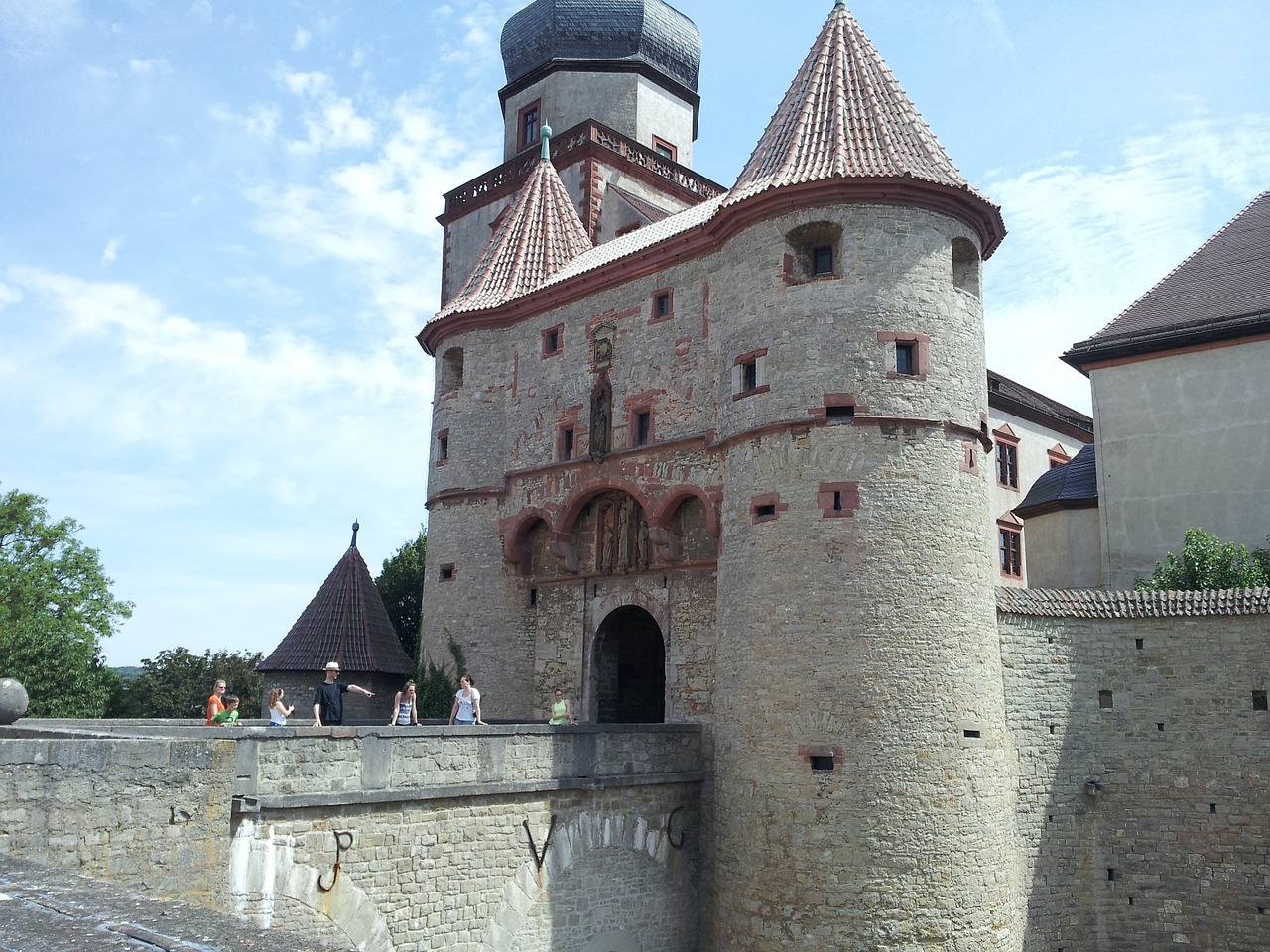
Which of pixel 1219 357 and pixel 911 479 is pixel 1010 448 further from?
pixel 911 479

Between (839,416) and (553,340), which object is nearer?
(839,416)

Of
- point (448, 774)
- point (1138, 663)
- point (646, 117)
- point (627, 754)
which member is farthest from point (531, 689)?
point (646, 117)

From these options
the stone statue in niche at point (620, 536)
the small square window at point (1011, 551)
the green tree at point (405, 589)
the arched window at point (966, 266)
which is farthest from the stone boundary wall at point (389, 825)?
the green tree at point (405, 589)

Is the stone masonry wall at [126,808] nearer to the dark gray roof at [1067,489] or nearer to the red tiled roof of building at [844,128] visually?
the red tiled roof of building at [844,128]

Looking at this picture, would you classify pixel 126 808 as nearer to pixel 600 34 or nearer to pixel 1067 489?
pixel 1067 489

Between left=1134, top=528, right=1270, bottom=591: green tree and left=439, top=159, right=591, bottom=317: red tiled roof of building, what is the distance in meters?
14.4

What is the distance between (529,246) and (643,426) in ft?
23.8

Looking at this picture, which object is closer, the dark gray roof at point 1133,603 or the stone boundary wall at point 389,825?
the stone boundary wall at point 389,825

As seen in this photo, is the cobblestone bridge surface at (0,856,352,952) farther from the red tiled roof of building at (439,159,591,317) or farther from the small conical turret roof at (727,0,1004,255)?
the red tiled roof of building at (439,159,591,317)

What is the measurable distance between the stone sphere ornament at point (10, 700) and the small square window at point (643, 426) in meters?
12.2

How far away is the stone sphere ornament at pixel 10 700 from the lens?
10.6m

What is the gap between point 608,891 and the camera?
16.1 metres

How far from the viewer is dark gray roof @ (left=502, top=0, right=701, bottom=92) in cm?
3228

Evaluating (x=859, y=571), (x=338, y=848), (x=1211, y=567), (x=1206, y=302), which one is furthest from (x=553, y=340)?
(x=1206, y=302)
